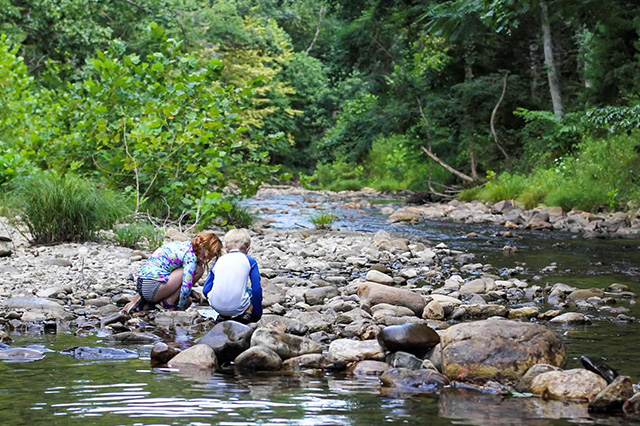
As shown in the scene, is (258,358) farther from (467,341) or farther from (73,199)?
(73,199)

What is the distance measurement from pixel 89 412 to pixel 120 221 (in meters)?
7.41

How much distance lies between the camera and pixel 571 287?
25.3 feet

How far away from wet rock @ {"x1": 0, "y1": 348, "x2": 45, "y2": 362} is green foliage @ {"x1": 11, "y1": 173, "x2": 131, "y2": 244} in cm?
477

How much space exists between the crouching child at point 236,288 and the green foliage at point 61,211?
166 inches

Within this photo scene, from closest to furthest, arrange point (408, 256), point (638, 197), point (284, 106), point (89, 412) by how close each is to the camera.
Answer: point (89, 412), point (408, 256), point (638, 197), point (284, 106)

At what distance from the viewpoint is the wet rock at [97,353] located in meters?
4.87

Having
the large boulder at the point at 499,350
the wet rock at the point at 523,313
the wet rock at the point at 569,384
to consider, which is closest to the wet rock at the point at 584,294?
the wet rock at the point at 523,313

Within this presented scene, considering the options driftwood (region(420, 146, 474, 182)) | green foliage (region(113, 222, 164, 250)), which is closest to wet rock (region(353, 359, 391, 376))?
green foliage (region(113, 222, 164, 250))

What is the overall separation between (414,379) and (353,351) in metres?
0.64

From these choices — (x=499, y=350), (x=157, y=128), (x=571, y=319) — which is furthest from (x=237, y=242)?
(x=157, y=128)

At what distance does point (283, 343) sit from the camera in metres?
4.84

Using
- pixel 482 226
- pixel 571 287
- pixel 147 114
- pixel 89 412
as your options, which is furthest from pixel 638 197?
pixel 89 412

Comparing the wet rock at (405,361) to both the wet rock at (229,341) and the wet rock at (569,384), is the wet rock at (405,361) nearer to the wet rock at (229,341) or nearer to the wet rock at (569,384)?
the wet rock at (569,384)

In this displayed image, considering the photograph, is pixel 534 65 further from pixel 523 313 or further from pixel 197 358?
pixel 197 358
